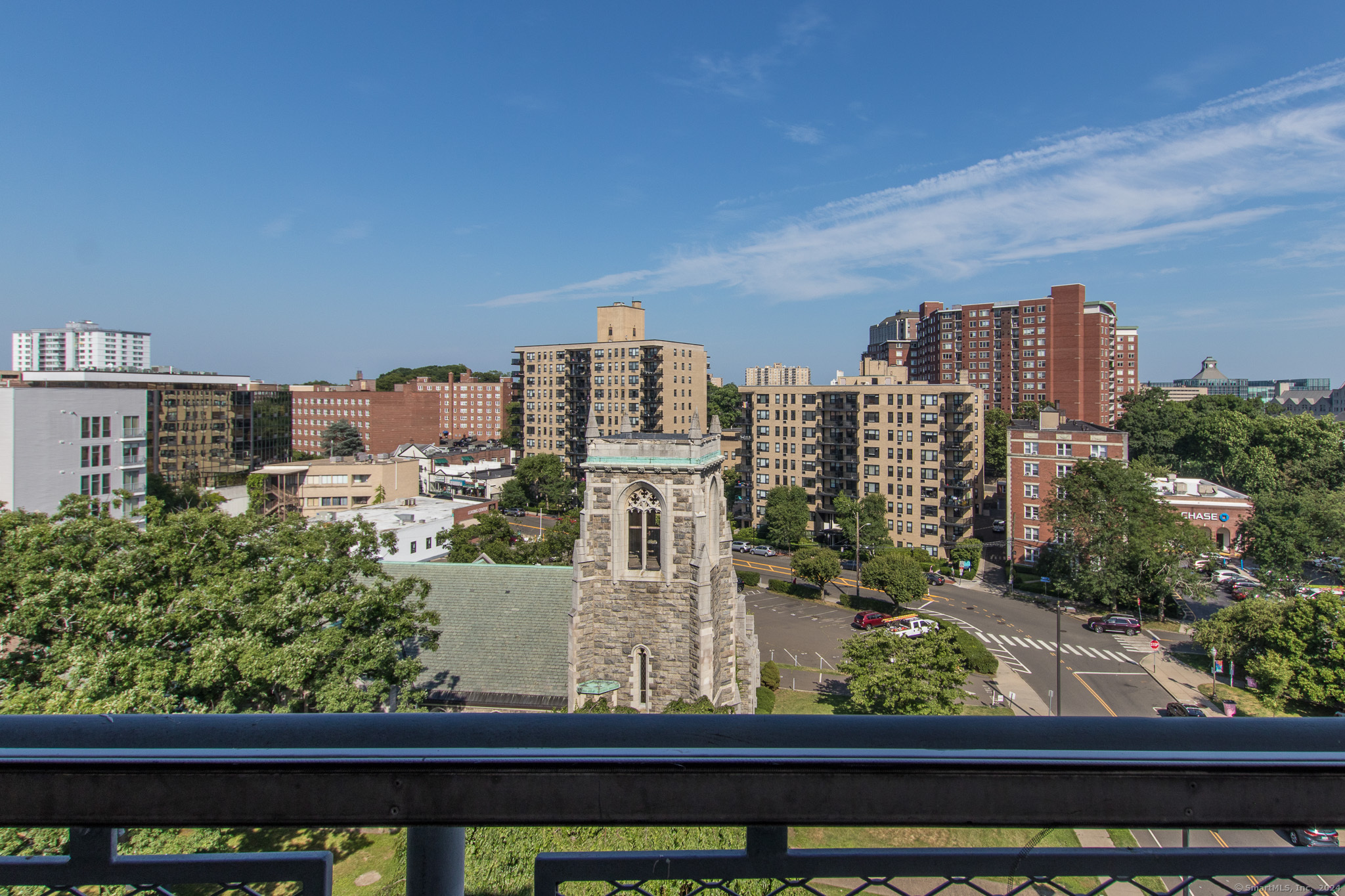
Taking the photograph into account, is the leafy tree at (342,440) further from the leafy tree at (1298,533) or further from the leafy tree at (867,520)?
the leafy tree at (1298,533)

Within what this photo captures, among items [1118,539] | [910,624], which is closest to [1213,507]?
[1118,539]

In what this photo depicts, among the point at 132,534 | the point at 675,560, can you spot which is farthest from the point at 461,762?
the point at 675,560

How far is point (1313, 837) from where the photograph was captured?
7.29 feet

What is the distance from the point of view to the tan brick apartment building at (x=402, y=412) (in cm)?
10094

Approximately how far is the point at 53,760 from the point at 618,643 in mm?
17160

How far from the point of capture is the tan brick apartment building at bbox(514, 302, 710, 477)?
71938 mm

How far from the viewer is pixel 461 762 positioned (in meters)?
1.44

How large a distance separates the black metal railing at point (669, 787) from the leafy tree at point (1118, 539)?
150 feet

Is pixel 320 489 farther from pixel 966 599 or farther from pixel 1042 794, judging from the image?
pixel 1042 794

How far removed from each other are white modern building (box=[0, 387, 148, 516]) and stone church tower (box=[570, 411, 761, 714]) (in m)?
22.6

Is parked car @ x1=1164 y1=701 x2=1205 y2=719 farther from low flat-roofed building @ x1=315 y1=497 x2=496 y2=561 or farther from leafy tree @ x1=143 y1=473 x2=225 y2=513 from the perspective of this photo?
leafy tree @ x1=143 y1=473 x2=225 y2=513

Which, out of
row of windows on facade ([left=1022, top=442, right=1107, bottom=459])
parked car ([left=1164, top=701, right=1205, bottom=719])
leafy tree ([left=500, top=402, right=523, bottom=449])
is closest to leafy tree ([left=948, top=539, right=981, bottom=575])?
row of windows on facade ([left=1022, top=442, right=1107, bottom=459])

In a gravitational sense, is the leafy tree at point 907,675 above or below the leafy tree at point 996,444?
below

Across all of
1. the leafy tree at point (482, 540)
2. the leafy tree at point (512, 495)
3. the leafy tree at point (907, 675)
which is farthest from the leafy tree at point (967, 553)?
the leafy tree at point (512, 495)
